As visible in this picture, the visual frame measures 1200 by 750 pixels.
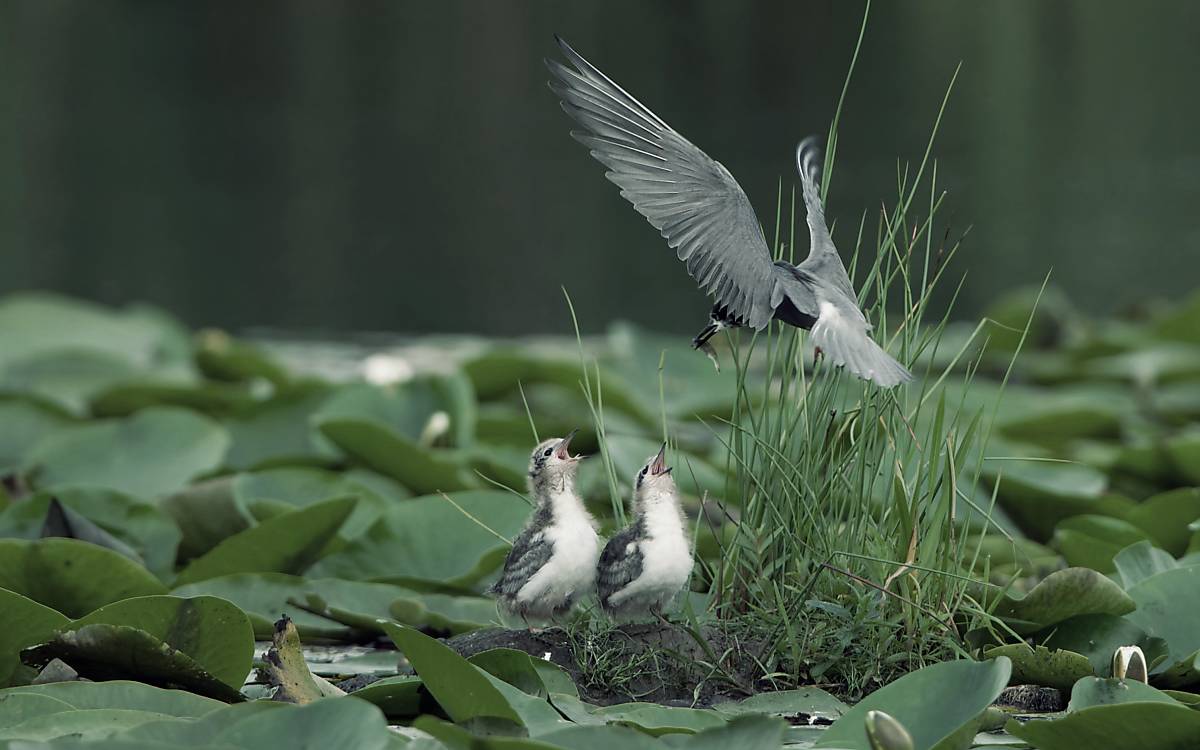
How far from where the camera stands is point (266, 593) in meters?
3.47

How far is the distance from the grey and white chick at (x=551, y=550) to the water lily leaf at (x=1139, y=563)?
4.12 feet

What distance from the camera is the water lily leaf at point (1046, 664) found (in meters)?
2.82

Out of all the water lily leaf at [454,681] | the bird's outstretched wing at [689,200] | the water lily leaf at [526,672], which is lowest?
the water lily leaf at [526,672]

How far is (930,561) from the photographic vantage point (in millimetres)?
2918

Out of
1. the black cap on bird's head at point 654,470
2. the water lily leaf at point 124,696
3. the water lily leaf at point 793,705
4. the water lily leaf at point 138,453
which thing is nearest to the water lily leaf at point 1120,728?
the water lily leaf at point 793,705

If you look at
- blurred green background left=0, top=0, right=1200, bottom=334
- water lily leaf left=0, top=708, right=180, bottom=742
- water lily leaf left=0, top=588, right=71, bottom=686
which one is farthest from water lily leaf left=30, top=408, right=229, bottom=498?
blurred green background left=0, top=0, right=1200, bottom=334

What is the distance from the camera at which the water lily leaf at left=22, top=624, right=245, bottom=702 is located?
2.62m

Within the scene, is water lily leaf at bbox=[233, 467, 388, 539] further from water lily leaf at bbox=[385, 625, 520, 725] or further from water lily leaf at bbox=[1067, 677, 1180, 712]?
water lily leaf at bbox=[1067, 677, 1180, 712]

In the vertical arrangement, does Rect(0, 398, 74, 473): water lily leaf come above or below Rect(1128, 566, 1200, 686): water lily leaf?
below

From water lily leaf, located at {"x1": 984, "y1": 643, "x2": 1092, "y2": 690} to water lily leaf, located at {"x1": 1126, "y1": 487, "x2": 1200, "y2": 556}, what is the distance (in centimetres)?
128

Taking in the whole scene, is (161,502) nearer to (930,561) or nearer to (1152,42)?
(930,561)

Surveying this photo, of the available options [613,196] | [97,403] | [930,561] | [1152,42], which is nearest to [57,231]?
[613,196]

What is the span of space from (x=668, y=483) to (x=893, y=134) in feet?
50.8

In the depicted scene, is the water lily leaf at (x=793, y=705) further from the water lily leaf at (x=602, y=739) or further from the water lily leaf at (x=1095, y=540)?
the water lily leaf at (x=1095, y=540)
